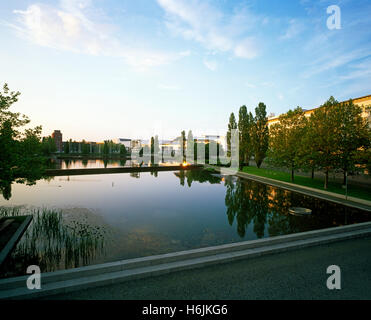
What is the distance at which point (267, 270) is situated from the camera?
6.96 metres

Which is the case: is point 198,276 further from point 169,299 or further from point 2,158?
point 2,158

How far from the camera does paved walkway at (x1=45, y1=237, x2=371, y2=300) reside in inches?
225

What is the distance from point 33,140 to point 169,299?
983cm

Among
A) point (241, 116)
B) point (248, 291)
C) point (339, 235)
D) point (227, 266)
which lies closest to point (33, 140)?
point (227, 266)

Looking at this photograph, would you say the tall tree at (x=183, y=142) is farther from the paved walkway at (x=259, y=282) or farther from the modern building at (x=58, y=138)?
the modern building at (x=58, y=138)

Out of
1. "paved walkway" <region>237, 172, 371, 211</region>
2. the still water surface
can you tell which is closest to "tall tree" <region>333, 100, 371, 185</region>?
"paved walkway" <region>237, 172, 371, 211</region>

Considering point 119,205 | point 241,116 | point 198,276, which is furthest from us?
point 241,116

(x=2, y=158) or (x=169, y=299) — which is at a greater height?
(x=2, y=158)

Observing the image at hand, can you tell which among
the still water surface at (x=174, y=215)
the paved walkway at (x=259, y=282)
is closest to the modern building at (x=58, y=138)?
the still water surface at (x=174, y=215)

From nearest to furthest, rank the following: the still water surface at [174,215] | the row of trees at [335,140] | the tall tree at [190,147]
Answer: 1. the still water surface at [174,215]
2. the row of trees at [335,140]
3. the tall tree at [190,147]

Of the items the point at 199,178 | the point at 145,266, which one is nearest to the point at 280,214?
the point at 145,266

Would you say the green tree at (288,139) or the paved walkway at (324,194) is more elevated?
the green tree at (288,139)

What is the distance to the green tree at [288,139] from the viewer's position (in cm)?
2516

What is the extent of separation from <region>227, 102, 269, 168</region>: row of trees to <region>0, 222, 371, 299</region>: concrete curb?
109 feet
